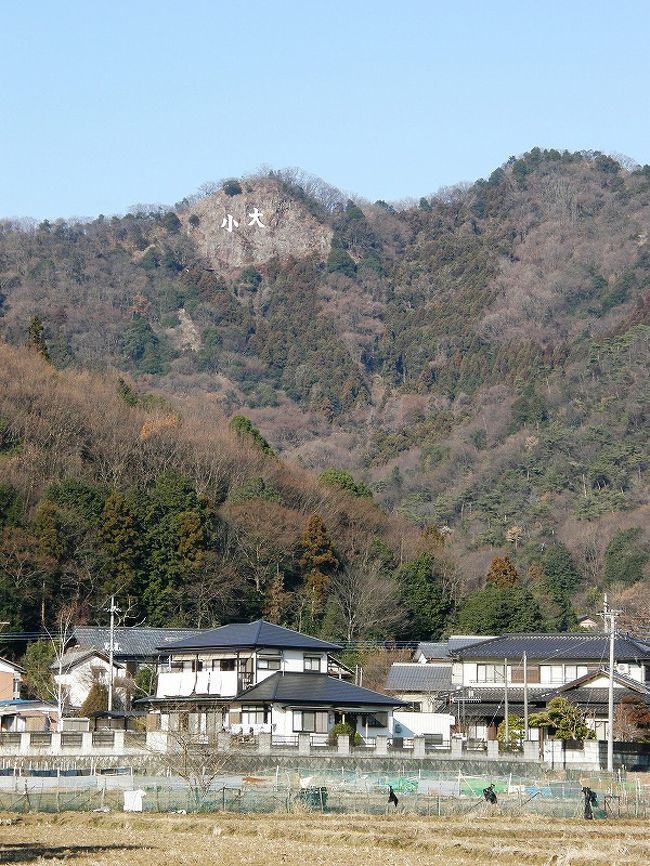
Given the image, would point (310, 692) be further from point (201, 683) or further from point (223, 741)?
point (223, 741)

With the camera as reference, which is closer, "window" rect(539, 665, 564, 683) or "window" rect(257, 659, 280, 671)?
"window" rect(257, 659, 280, 671)

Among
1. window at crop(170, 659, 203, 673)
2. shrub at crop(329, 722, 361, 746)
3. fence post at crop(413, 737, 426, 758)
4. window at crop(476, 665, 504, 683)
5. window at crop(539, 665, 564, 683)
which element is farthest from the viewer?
window at crop(476, 665, 504, 683)

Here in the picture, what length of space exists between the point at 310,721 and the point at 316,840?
21538mm

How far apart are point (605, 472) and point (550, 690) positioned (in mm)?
63724

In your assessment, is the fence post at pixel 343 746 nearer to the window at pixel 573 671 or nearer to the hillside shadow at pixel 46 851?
the hillside shadow at pixel 46 851

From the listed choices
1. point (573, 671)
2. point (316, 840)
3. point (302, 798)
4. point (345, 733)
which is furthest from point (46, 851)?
point (573, 671)

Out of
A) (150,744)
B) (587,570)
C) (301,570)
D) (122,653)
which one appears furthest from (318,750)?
(587,570)

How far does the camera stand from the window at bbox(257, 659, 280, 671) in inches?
2019

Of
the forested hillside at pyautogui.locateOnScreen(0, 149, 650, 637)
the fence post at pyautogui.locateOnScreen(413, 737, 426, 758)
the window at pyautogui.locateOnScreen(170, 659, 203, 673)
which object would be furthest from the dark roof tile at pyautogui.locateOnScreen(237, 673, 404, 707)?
the forested hillside at pyautogui.locateOnScreen(0, 149, 650, 637)

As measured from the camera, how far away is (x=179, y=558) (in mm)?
69250

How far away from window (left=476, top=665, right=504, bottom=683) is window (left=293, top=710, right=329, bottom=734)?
15099 millimetres

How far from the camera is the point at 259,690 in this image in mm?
49594

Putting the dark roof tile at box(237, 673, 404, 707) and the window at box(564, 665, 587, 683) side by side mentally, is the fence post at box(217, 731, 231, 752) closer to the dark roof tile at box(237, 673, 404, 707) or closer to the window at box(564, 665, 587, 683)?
the dark roof tile at box(237, 673, 404, 707)

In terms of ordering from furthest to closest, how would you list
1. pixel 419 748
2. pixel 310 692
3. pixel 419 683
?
pixel 419 683 < pixel 310 692 < pixel 419 748
